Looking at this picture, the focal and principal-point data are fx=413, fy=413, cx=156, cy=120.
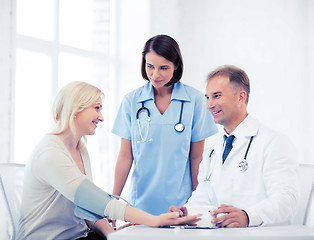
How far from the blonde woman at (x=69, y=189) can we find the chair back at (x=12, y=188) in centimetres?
2

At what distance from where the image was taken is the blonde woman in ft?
4.42

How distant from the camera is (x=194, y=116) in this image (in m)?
2.04

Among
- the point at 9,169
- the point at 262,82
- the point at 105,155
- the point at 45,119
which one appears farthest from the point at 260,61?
the point at 9,169

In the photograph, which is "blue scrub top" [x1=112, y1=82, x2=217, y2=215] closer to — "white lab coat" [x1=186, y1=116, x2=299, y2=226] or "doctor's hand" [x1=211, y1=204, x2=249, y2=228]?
"white lab coat" [x1=186, y1=116, x2=299, y2=226]

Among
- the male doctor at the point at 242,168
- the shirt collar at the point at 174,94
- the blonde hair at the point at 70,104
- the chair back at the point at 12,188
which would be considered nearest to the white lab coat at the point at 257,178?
the male doctor at the point at 242,168

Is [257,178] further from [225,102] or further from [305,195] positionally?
[225,102]

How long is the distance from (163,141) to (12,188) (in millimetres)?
756

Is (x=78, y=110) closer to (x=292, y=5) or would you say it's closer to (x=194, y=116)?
(x=194, y=116)

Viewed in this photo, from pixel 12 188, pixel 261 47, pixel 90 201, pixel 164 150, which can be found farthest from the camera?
pixel 261 47

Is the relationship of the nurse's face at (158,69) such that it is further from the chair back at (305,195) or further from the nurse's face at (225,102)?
the chair back at (305,195)

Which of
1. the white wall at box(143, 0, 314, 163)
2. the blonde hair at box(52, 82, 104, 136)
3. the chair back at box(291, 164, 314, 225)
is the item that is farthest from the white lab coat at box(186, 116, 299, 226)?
the white wall at box(143, 0, 314, 163)

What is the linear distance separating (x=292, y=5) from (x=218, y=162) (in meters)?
2.42

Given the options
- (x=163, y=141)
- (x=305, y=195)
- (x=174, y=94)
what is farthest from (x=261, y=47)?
(x=305, y=195)

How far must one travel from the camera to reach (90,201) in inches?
52.8
